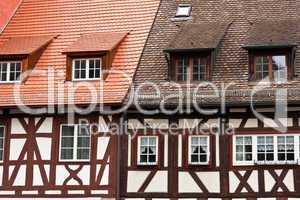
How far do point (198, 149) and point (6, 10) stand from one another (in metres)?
10.5

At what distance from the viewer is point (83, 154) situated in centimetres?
2048

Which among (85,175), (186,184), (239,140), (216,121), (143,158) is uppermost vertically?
(216,121)

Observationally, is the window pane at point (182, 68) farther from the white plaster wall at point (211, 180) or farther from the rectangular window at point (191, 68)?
the white plaster wall at point (211, 180)

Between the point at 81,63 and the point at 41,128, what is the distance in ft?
9.06

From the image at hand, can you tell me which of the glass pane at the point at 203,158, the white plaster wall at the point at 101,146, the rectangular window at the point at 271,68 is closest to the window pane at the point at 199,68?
the rectangular window at the point at 271,68

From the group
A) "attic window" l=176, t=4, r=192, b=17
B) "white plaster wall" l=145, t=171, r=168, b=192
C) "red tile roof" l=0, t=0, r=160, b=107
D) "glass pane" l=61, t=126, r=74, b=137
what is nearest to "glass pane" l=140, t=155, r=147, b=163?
"white plaster wall" l=145, t=171, r=168, b=192

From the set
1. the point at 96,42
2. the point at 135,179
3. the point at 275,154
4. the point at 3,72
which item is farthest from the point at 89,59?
the point at 275,154

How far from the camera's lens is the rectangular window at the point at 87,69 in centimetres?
2181

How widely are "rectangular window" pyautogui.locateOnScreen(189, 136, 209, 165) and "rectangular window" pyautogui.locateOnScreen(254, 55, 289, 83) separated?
2.71 metres

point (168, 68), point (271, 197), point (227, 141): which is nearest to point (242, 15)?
point (168, 68)

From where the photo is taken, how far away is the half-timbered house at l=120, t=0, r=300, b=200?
19.4m

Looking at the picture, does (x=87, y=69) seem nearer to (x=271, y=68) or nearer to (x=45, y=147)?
(x=45, y=147)

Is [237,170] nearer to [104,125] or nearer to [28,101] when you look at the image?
[104,125]

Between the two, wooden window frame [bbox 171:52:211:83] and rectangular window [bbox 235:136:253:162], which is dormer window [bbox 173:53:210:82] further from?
rectangular window [bbox 235:136:253:162]
